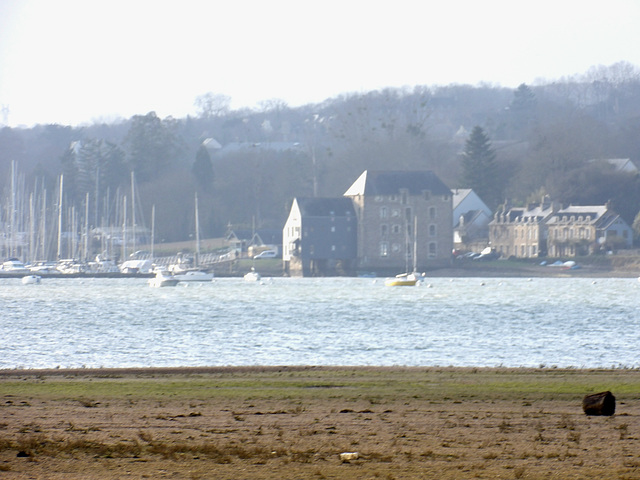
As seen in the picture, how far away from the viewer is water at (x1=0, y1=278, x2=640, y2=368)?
1265 inches

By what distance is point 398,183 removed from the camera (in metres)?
126

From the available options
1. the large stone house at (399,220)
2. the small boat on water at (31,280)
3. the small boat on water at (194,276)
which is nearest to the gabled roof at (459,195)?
the large stone house at (399,220)

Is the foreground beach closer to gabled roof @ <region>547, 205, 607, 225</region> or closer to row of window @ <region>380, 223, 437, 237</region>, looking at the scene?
gabled roof @ <region>547, 205, 607, 225</region>

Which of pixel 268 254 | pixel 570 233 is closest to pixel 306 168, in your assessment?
pixel 268 254

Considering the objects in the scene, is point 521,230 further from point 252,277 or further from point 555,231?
point 252,277

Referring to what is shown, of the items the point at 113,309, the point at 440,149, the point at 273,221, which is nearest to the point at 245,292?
the point at 113,309

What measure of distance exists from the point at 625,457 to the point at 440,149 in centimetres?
14279

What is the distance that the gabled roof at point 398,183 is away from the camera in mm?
126250

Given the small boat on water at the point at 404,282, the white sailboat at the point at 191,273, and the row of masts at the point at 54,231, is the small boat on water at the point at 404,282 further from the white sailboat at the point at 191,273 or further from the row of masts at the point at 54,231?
the row of masts at the point at 54,231

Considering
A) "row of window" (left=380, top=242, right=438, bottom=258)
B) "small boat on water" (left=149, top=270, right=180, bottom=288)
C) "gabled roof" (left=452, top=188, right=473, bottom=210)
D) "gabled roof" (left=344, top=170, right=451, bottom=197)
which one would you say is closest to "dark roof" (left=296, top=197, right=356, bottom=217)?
"gabled roof" (left=344, top=170, right=451, bottom=197)

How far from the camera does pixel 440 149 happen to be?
153 meters

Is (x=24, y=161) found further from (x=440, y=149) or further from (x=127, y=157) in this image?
(x=440, y=149)

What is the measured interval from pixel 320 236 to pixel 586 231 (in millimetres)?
27600

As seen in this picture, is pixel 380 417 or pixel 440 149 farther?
pixel 440 149
